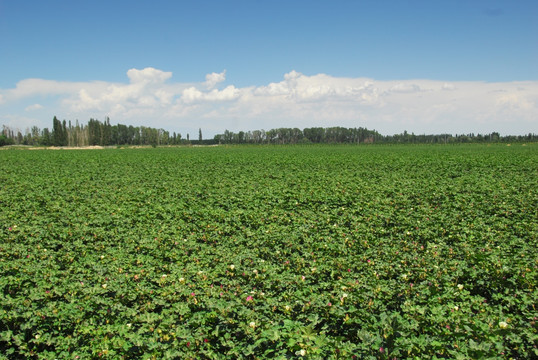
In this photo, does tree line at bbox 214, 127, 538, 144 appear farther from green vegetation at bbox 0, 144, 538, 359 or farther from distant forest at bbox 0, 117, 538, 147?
green vegetation at bbox 0, 144, 538, 359

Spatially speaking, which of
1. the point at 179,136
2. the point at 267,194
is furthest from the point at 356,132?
the point at 267,194

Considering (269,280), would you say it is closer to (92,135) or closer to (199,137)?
(92,135)

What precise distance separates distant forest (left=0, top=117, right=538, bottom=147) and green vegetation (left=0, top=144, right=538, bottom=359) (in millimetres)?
129161

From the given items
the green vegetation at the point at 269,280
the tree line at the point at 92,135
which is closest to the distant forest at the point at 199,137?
the tree line at the point at 92,135

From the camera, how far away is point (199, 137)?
604 ft

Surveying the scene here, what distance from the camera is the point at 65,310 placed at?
4.62m

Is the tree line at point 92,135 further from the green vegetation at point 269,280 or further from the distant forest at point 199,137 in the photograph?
the green vegetation at point 269,280

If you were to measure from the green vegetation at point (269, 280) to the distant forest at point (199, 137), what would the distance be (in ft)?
424

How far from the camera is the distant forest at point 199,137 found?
430ft

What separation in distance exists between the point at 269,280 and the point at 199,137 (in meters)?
184

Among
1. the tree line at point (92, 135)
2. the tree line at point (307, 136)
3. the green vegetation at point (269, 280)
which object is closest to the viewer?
the green vegetation at point (269, 280)

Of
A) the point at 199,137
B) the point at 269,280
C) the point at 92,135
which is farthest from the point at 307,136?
the point at 269,280

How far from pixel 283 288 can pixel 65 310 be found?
9.74 feet

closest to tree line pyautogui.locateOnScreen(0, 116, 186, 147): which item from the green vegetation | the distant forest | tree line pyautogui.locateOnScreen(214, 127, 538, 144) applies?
the distant forest
